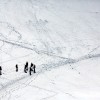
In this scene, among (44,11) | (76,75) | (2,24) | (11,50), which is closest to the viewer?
(76,75)

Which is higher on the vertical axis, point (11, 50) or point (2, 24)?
point (2, 24)

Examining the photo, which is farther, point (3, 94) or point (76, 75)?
point (76, 75)

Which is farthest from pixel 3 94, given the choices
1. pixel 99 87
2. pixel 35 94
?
pixel 99 87

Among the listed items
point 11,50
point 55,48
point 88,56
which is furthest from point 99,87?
point 11,50

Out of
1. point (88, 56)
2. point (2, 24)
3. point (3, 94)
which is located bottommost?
point (3, 94)

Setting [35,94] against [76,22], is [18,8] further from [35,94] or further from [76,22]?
[35,94]

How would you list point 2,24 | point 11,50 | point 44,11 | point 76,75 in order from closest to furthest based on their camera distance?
point 76,75 < point 11,50 < point 2,24 < point 44,11
